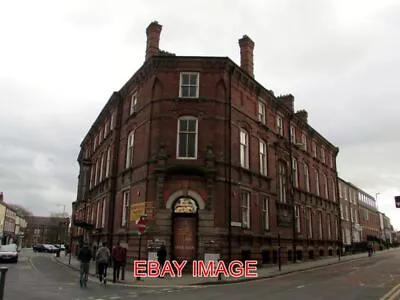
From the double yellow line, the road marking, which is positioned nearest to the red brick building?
the double yellow line

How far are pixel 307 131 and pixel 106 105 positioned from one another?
63.0 ft

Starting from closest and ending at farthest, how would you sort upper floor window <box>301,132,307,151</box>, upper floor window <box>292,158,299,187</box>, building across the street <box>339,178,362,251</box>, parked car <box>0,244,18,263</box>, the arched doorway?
1. the arched doorway
2. parked car <box>0,244,18,263</box>
3. upper floor window <box>292,158,299,187</box>
4. upper floor window <box>301,132,307,151</box>
5. building across the street <box>339,178,362,251</box>

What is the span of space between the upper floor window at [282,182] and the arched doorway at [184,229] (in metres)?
10.8

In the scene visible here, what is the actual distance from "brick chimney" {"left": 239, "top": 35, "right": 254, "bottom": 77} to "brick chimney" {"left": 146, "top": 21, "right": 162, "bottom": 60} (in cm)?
629

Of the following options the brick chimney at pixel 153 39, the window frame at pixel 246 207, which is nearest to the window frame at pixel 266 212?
the window frame at pixel 246 207

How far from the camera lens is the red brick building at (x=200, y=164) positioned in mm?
22500

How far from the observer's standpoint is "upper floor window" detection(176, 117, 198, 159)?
23656 millimetres

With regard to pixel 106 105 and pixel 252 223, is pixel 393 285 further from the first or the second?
pixel 106 105

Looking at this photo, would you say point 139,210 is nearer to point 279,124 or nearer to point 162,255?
point 162,255

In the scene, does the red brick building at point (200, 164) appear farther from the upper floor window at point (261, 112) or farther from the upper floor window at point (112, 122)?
the upper floor window at point (112, 122)

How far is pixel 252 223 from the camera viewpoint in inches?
1021

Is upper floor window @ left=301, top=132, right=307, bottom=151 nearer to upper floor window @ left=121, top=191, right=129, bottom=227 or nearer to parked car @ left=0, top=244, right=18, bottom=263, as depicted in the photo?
upper floor window @ left=121, top=191, right=129, bottom=227

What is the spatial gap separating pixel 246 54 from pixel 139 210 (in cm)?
1395

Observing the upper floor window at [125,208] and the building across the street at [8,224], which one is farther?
the building across the street at [8,224]
